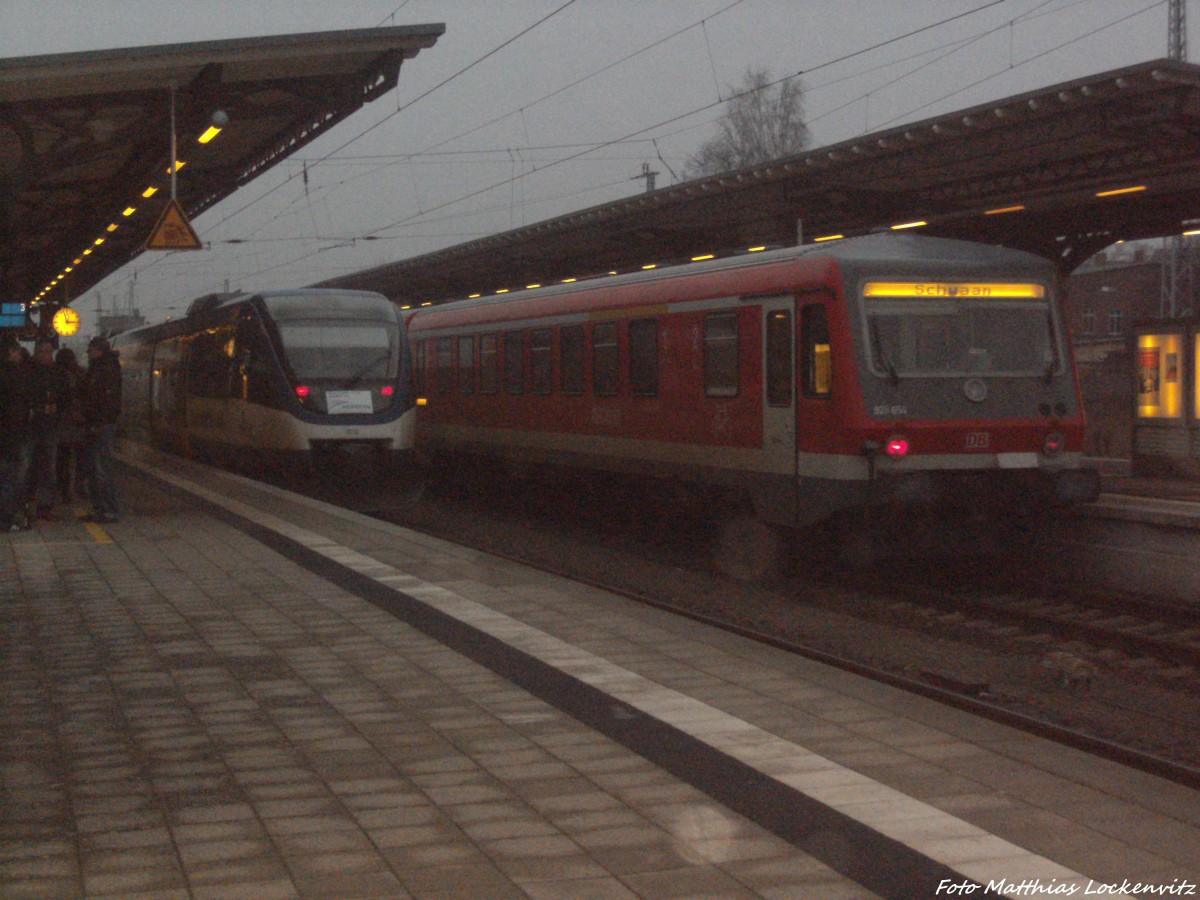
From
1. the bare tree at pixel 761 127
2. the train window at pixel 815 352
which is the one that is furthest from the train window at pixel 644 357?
the bare tree at pixel 761 127

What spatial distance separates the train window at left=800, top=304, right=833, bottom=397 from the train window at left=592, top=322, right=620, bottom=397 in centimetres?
376

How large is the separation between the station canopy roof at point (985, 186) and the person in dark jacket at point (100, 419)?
20.0 ft

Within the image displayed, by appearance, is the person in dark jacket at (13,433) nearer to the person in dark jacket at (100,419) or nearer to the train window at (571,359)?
the person in dark jacket at (100,419)

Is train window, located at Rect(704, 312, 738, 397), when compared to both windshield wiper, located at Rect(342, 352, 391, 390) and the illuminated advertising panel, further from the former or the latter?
the illuminated advertising panel

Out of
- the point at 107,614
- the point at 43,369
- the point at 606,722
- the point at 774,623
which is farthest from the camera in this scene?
the point at 43,369

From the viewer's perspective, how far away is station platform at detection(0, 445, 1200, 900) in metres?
4.46

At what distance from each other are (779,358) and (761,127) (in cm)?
5108

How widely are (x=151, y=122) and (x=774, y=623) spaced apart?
11017 millimetres

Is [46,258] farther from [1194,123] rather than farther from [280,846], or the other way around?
[280,846]

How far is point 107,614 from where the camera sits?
9180 millimetres

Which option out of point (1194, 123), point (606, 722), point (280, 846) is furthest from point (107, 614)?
point (1194, 123)

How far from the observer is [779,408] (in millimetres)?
12578

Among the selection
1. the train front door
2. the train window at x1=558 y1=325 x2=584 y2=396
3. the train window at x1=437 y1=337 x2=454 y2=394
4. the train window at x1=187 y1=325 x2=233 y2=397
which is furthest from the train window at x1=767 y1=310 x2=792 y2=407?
the train window at x1=187 y1=325 x2=233 y2=397

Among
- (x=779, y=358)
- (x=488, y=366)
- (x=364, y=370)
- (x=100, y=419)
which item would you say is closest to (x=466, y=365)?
(x=488, y=366)
